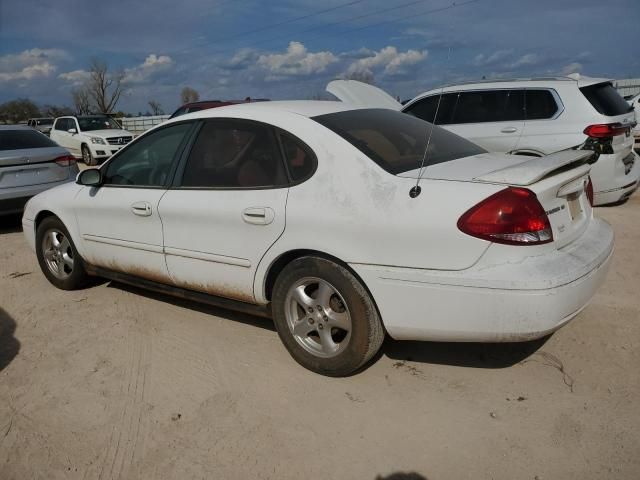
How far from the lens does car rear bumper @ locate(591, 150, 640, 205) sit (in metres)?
6.73

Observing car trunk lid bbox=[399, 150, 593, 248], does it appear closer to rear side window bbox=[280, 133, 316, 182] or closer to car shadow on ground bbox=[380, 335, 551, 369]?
rear side window bbox=[280, 133, 316, 182]

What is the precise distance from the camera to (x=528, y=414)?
2.77m

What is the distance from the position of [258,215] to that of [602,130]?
519 centimetres

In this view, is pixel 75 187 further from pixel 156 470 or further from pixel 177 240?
Result: pixel 156 470

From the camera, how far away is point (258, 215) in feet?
10.6

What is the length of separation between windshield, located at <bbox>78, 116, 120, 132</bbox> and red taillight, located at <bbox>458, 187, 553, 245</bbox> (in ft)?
58.5

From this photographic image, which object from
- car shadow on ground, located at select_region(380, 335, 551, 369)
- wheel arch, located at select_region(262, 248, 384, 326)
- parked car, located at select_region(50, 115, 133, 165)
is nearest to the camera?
wheel arch, located at select_region(262, 248, 384, 326)

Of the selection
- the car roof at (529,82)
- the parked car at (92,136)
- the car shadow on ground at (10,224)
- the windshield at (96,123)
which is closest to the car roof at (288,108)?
the car roof at (529,82)

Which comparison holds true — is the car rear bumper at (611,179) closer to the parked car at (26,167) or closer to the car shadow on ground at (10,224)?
the parked car at (26,167)

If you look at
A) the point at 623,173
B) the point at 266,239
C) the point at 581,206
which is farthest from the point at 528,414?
the point at 623,173

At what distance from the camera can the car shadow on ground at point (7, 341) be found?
3.72 metres

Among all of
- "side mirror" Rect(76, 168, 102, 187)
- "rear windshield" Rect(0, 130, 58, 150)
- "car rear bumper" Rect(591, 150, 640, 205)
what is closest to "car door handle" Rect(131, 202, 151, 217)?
"side mirror" Rect(76, 168, 102, 187)

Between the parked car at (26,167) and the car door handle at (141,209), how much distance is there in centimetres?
441

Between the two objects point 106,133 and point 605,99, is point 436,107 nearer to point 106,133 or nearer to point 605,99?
point 605,99
